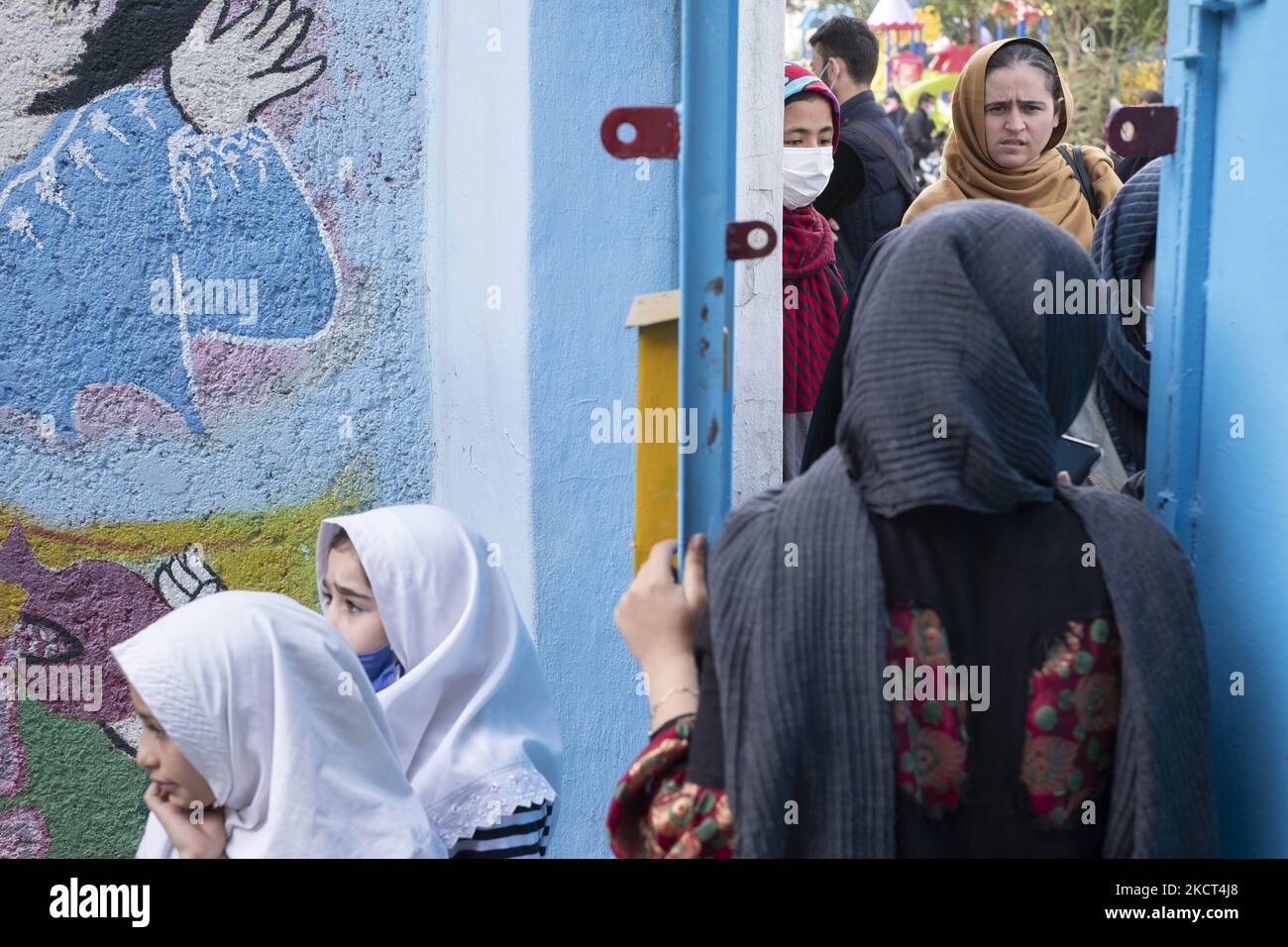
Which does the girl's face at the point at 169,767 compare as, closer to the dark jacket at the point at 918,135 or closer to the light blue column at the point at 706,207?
the light blue column at the point at 706,207

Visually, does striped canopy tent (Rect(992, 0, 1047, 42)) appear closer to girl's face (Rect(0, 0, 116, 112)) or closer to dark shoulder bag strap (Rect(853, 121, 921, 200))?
dark shoulder bag strap (Rect(853, 121, 921, 200))

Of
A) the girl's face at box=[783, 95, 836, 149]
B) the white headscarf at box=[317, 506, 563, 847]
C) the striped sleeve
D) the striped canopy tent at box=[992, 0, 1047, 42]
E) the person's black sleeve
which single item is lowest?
the striped sleeve

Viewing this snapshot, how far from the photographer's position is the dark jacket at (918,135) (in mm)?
10555

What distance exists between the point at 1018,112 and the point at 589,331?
4.72 ft

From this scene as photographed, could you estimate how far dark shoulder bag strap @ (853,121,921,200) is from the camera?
14.8 feet

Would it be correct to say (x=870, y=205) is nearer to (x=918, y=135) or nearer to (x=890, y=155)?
(x=890, y=155)

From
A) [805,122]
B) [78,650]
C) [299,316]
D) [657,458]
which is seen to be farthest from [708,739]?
[805,122]

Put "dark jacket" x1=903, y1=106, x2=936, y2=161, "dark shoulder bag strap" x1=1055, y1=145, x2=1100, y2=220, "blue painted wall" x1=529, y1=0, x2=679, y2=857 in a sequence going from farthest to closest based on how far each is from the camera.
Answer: "dark jacket" x1=903, y1=106, x2=936, y2=161
"dark shoulder bag strap" x1=1055, y1=145, x2=1100, y2=220
"blue painted wall" x1=529, y1=0, x2=679, y2=857

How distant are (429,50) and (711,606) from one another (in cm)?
214

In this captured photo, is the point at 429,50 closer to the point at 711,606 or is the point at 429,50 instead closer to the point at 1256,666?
the point at 711,606

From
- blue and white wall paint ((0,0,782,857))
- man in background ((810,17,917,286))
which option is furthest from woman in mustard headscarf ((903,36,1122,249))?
blue and white wall paint ((0,0,782,857))

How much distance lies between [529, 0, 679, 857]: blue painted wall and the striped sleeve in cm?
82

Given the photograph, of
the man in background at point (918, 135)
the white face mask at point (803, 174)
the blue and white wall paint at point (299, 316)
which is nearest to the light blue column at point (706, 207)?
the blue and white wall paint at point (299, 316)
